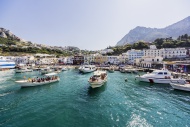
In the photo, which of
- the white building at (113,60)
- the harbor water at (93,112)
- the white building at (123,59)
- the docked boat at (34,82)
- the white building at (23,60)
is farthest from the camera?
the white building at (23,60)

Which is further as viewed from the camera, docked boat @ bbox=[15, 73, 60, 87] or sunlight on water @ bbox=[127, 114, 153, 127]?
docked boat @ bbox=[15, 73, 60, 87]

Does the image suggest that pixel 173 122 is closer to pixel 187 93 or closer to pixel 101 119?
pixel 101 119

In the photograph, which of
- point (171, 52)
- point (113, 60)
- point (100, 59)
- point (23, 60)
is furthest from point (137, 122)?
point (23, 60)

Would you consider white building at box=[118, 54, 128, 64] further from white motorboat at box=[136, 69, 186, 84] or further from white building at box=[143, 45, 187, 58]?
white motorboat at box=[136, 69, 186, 84]

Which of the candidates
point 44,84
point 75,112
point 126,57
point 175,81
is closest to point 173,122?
point 75,112

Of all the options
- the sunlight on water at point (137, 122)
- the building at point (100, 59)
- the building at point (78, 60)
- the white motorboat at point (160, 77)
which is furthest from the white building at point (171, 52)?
the sunlight on water at point (137, 122)

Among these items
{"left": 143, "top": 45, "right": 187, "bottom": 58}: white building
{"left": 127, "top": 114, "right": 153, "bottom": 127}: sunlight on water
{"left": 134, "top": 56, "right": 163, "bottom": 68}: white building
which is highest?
{"left": 143, "top": 45, "right": 187, "bottom": 58}: white building

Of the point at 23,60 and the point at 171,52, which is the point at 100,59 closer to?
the point at 171,52

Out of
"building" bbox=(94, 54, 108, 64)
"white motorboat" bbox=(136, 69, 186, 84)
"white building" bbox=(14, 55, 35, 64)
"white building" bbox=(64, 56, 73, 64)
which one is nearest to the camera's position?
"white motorboat" bbox=(136, 69, 186, 84)

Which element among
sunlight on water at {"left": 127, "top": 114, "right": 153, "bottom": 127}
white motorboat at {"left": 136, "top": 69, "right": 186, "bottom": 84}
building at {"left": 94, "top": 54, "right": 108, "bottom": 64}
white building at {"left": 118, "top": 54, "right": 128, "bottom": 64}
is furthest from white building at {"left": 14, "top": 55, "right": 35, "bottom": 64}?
sunlight on water at {"left": 127, "top": 114, "right": 153, "bottom": 127}

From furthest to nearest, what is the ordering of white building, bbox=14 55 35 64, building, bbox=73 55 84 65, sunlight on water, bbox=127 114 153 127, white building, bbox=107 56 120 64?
1. building, bbox=73 55 84 65
2. white building, bbox=14 55 35 64
3. white building, bbox=107 56 120 64
4. sunlight on water, bbox=127 114 153 127

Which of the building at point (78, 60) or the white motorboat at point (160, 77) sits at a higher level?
the building at point (78, 60)

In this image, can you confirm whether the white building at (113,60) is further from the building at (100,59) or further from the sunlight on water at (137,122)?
the sunlight on water at (137,122)

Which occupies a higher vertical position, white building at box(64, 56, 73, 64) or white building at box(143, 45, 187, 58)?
white building at box(143, 45, 187, 58)
